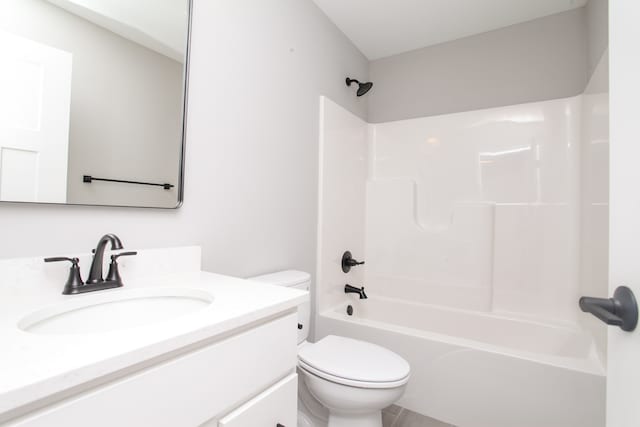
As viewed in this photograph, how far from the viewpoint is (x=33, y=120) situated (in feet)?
2.67

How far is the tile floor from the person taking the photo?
163 centimetres

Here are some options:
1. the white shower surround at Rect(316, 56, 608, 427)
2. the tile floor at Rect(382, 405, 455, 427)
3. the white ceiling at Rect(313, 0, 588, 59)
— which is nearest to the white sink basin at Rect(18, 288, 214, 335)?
the white shower surround at Rect(316, 56, 608, 427)

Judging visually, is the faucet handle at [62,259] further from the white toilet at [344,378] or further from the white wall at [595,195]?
the white wall at [595,195]

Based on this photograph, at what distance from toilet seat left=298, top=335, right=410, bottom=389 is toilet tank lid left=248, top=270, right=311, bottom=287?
313 mm

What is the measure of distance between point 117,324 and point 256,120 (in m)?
1.04

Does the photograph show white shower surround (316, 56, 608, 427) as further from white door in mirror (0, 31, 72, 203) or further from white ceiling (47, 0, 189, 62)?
white door in mirror (0, 31, 72, 203)

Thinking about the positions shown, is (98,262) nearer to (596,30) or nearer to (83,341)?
(83,341)

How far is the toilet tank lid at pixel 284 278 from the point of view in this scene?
1404 mm

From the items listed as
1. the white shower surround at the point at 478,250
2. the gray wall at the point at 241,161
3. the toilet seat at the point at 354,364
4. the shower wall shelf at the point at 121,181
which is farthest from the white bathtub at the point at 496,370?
the shower wall shelf at the point at 121,181

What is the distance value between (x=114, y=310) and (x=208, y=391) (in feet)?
1.40

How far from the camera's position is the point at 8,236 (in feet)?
2.52

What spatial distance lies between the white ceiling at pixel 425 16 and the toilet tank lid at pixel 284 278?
1.72 m

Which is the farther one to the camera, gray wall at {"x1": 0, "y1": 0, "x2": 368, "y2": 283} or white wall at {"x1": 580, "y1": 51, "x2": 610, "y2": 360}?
white wall at {"x1": 580, "y1": 51, "x2": 610, "y2": 360}

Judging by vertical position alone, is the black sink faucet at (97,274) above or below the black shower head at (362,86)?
below
